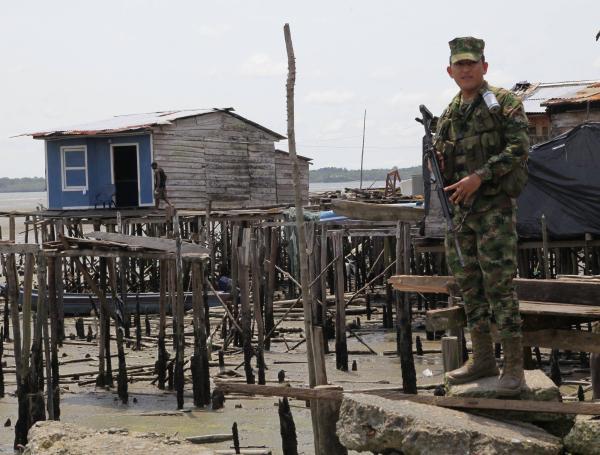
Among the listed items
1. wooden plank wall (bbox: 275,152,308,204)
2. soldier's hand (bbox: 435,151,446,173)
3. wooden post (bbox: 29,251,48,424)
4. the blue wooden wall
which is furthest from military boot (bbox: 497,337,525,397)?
wooden plank wall (bbox: 275,152,308,204)

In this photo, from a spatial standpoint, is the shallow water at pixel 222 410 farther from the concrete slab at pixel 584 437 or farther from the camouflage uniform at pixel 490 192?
the concrete slab at pixel 584 437

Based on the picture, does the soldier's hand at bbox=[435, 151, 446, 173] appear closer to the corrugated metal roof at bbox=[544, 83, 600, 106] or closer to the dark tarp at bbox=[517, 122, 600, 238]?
the dark tarp at bbox=[517, 122, 600, 238]

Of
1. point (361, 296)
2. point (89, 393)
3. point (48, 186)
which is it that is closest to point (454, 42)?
point (89, 393)

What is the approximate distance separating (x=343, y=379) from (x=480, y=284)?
10.3 m

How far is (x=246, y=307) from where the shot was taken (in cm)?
1775

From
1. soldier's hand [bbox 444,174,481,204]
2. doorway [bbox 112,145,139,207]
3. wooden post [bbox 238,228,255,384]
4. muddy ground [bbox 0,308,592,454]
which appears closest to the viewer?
soldier's hand [bbox 444,174,481,204]

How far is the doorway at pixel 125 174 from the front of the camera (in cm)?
3045

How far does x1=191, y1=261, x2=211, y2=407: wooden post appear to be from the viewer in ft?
49.7

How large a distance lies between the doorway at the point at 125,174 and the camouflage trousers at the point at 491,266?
2346 centimetres

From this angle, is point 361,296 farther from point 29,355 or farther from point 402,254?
point 29,355

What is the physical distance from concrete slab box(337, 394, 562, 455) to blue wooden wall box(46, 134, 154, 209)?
22.9 metres

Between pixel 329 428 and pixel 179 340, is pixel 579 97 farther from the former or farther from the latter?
pixel 329 428

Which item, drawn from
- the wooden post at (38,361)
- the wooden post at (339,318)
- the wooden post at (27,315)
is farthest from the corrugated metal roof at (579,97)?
the wooden post at (38,361)

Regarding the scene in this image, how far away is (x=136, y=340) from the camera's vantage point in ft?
68.9
